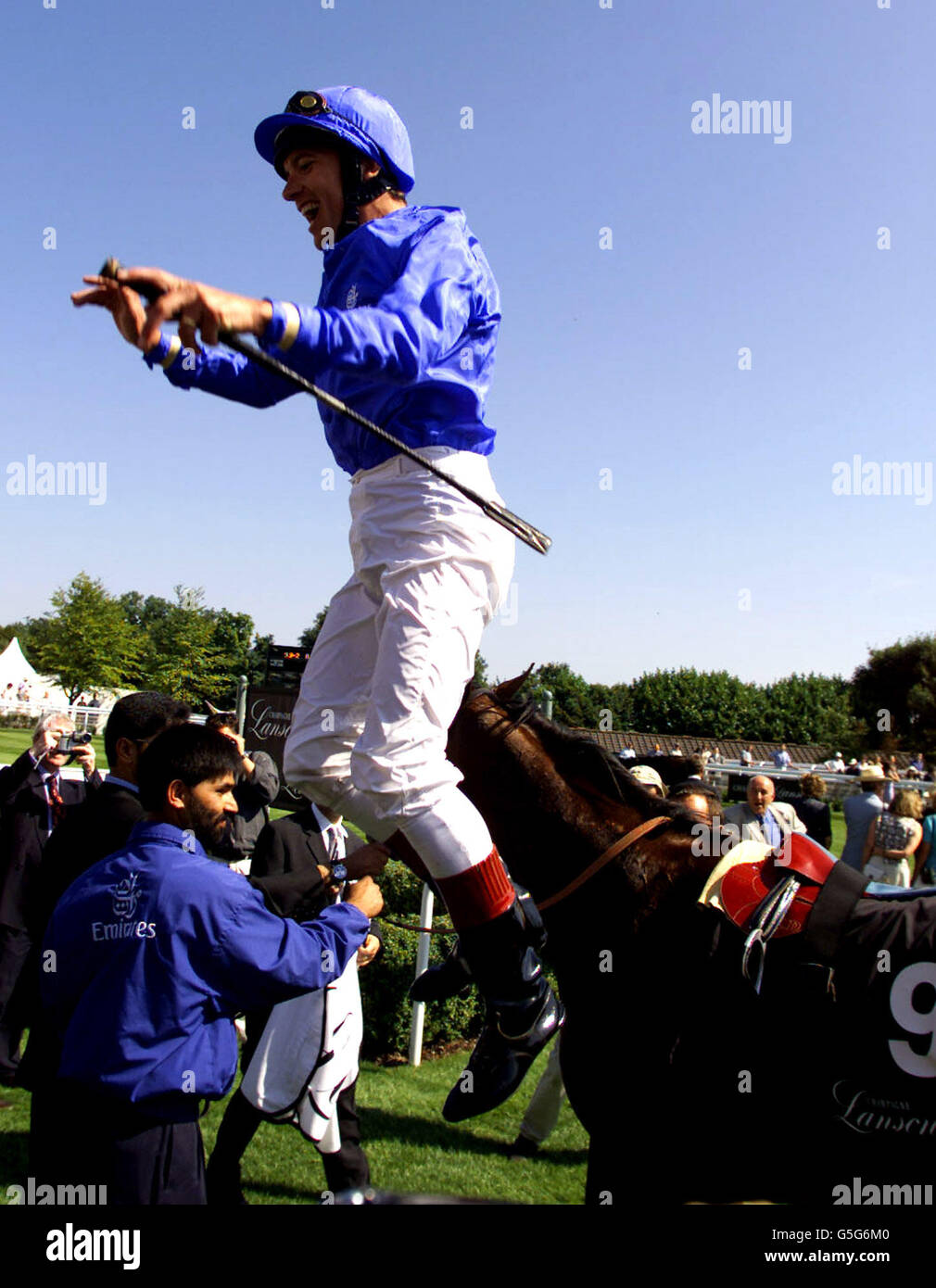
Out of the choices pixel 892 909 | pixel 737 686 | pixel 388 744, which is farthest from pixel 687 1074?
pixel 737 686

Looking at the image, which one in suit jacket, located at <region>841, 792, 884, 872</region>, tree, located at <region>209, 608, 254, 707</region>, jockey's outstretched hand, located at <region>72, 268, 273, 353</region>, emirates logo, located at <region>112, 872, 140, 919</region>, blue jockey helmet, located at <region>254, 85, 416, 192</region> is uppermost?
tree, located at <region>209, 608, 254, 707</region>

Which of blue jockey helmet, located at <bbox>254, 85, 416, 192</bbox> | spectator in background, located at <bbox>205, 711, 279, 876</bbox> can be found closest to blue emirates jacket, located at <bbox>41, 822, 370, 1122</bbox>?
blue jockey helmet, located at <bbox>254, 85, 416, 192</bbox>

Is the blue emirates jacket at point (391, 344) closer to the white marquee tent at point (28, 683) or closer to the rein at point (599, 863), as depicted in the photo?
the rein at point (599, 863)

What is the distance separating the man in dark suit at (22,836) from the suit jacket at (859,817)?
289 inches

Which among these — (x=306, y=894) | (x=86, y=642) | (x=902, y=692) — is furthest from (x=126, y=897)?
(x=902, y=692)

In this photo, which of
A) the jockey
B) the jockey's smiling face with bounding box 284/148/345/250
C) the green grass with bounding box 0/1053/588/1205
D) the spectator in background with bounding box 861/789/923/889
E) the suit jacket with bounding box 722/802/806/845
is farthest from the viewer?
the spectator in background with bounding box 861/789/923/889

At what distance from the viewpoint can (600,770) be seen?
258 cm

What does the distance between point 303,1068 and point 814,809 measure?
6125 millimetres

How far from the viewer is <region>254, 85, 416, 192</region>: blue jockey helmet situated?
89.4 inches

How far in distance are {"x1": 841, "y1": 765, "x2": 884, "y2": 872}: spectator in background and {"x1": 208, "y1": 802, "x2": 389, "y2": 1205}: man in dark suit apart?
5847mm

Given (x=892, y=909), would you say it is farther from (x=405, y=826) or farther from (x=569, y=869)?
(x=405, y=826)

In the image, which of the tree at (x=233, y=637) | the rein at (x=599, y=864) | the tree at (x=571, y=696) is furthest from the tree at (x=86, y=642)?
the rein at (x=599, y=864)

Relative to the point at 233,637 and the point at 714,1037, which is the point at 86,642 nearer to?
the point at 233,637

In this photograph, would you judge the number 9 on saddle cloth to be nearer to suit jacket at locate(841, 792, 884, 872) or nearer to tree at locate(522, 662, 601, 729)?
suit jacket at locate(841, 792, 884, 872)
